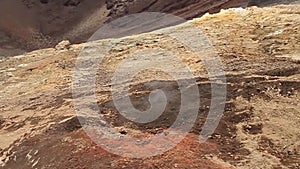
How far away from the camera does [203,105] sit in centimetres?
679

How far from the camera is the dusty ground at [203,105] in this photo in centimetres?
548

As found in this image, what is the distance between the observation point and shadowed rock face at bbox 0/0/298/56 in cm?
1769

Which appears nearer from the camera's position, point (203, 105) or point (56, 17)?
point (203, 105)

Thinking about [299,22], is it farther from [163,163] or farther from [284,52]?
[163,163]

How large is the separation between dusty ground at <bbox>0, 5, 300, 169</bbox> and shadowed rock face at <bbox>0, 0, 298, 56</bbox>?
5948 mm

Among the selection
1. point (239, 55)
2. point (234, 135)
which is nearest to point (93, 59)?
point (239, 55)

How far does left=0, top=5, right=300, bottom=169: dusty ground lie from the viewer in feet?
18.0

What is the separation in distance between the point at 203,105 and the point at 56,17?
14.6m

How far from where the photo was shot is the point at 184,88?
743 cm

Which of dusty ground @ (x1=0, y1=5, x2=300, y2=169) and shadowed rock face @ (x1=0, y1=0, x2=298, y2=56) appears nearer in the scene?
dusty ground @ (x1=0, y1=5, x2=300, y2=169)

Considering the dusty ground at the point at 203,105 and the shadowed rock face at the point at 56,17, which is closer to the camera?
the dusty ground at the point at 203,105

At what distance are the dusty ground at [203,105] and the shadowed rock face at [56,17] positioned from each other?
5948 millimetres

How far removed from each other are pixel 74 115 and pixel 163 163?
2214 millimetres

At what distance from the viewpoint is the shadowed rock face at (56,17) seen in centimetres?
1769
